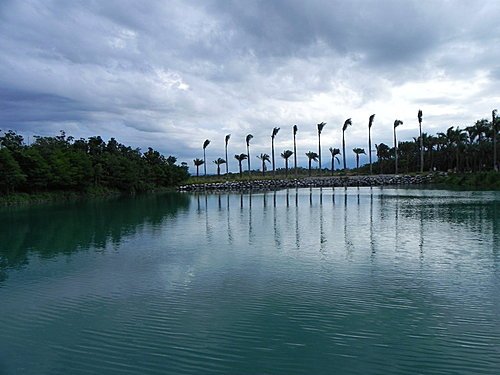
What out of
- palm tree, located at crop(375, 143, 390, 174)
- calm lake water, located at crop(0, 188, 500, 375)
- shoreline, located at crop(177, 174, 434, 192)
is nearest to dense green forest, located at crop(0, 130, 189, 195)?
shoreline, located at crop(177, 174, 434, 192)

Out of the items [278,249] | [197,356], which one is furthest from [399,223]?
[197,356]

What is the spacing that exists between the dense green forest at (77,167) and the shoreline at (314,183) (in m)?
7.95

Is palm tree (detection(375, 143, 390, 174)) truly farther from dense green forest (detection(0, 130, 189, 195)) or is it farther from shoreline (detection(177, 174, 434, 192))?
dense green forest (detection(0, 130, 189, 195))

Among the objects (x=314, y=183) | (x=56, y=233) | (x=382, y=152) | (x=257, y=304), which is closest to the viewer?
(x=257, y=304)

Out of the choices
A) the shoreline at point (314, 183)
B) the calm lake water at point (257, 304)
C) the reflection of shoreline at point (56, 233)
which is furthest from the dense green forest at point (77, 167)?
the calm lake water at point (257, 304)

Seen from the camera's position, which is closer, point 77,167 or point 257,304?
point 257,304

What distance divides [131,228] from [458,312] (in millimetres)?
19088

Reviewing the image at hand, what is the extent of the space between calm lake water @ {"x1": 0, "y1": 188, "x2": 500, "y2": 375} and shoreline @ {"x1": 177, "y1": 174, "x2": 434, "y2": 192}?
5958 centimetres

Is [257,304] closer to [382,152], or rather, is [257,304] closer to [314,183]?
[314,183]

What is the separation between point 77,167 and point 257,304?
53.0 metres

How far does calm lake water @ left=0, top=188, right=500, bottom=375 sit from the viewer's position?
725 cm

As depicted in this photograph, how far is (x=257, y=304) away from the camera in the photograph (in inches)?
395

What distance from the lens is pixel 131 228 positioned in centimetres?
2473

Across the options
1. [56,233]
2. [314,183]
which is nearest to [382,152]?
[314,183]
